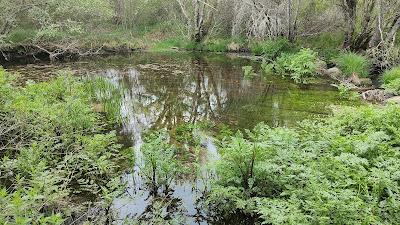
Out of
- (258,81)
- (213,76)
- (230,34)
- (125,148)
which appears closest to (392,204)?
(125,148)

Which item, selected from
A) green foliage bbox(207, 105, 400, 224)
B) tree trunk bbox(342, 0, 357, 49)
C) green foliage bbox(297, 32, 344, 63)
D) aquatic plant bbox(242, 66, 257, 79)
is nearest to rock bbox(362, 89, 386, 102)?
aquatic plant bbox(242, 66, 257, 79)

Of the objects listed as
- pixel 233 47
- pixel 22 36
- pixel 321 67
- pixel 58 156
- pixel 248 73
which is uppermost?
pixel 22 36

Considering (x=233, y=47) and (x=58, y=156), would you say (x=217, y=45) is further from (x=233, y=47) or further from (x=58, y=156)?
(x=58, y=156)

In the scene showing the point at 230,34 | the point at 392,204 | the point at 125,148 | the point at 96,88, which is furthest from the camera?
the point at 230,34

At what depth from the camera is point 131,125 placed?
8.09m

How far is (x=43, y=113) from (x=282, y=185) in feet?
13.0

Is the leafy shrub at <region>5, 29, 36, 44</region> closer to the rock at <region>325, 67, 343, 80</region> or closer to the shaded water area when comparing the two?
the shaded water area

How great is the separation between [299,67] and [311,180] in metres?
10.1

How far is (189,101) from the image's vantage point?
10414mm

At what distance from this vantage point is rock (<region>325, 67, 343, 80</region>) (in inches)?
523

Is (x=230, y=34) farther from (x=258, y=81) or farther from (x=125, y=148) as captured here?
(x=125, y=148)

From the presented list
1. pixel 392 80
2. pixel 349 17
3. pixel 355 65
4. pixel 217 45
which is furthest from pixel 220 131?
pixel 217 45

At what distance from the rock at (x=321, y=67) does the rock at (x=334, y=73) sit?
19 cm

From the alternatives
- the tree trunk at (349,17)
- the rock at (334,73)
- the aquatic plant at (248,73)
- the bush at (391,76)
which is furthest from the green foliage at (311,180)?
the tree trunk at (349,17)
